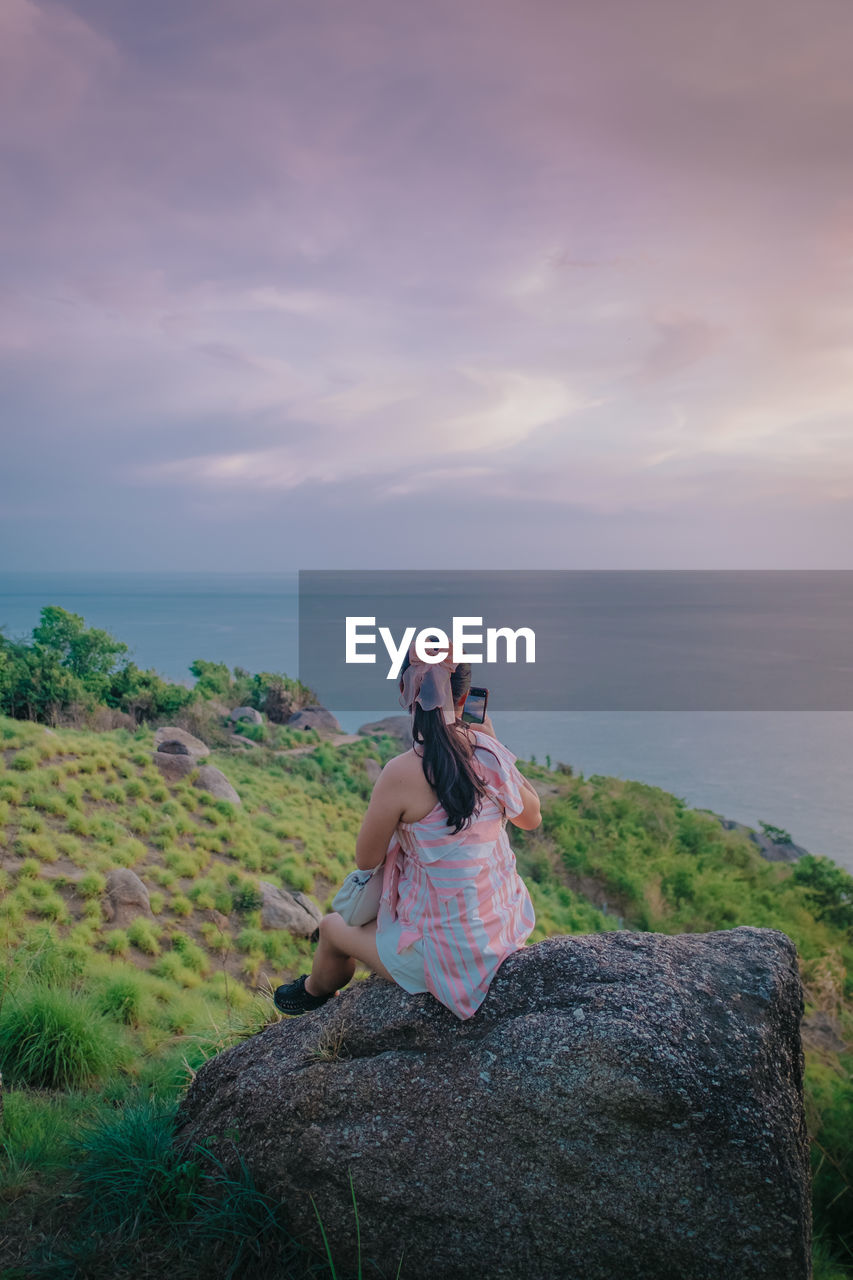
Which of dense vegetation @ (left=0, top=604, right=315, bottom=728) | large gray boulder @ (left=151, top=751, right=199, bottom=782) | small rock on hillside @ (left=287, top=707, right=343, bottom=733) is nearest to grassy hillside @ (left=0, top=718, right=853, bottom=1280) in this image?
large gray boulder @ (left=151, top=751, right=199, bottom=782)

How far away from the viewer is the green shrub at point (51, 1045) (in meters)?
5.46

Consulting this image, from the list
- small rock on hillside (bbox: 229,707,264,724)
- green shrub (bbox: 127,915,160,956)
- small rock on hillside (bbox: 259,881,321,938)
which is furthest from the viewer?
small rock on hillside (bbox: 229,707,264,724)

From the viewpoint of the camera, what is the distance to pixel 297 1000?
463 centimetres

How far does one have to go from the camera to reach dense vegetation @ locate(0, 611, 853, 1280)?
147 inches

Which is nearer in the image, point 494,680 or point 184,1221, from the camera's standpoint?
point 184,1221

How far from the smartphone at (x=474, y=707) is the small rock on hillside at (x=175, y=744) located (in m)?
13.6

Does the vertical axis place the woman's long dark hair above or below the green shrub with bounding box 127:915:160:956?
above

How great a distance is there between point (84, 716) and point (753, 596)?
155 m

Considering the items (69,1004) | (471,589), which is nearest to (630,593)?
(471,589)

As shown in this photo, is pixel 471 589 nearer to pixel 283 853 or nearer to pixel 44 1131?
pixel 283 853

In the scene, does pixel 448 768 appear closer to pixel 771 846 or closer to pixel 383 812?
pixel 383 812

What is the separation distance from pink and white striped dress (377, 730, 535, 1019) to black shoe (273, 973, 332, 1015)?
0.92 metres

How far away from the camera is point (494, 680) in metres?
74.6

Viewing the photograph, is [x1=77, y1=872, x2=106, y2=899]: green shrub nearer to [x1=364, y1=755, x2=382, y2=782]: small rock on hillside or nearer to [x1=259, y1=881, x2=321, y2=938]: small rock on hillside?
[x1=259, y1=881, x2=321, y2=938]: small rock on hillside
